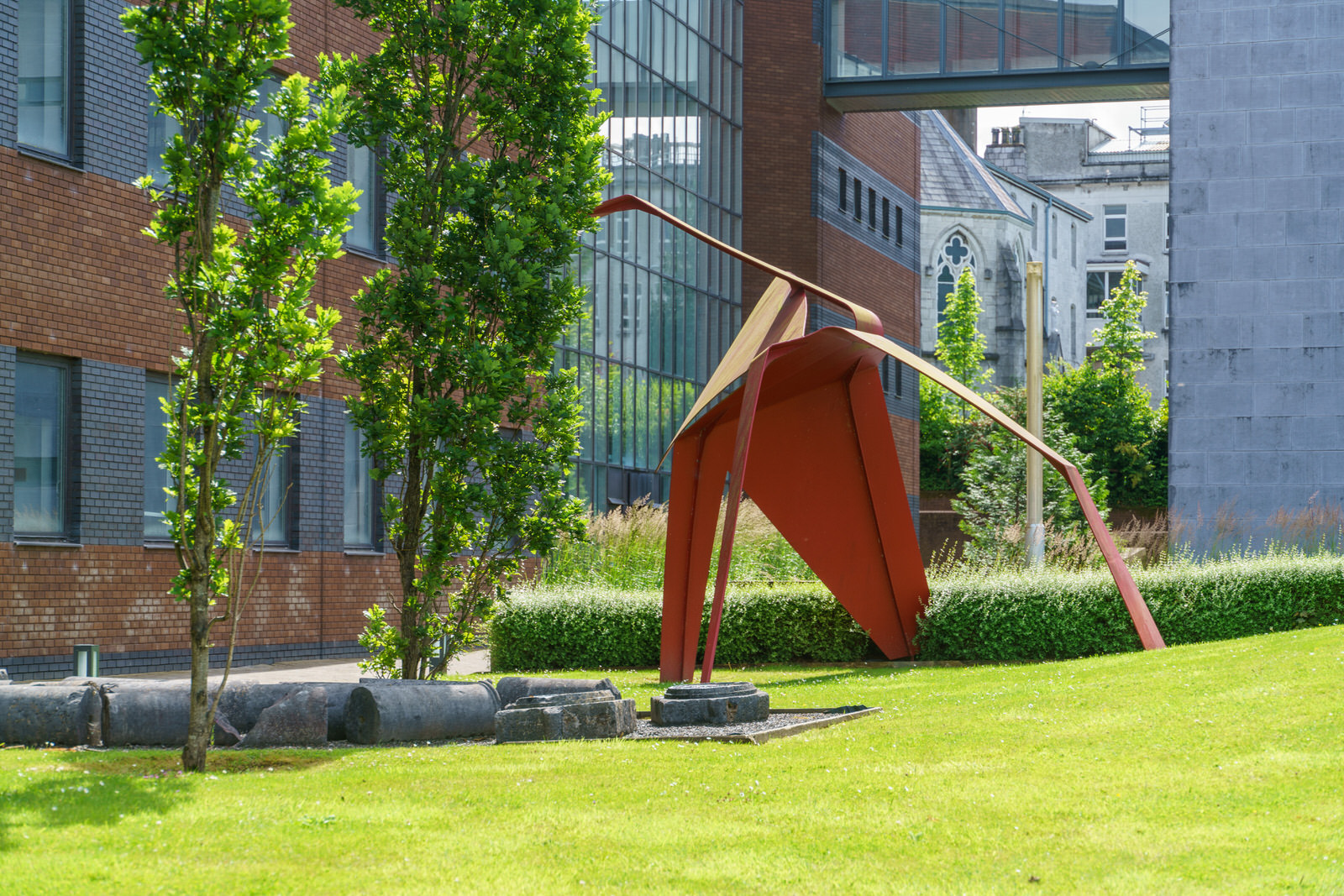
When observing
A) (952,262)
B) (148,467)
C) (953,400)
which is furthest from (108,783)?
(952,262)

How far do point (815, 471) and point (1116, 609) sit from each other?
3505 mm

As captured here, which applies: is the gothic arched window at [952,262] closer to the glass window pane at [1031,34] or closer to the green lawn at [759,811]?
the glass window pane at [1031,34]

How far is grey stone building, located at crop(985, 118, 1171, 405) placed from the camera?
76.5 m

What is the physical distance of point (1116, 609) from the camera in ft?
50.7

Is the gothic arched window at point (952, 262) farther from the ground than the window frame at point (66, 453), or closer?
farther from the ground

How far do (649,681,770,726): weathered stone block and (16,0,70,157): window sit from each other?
371 inches

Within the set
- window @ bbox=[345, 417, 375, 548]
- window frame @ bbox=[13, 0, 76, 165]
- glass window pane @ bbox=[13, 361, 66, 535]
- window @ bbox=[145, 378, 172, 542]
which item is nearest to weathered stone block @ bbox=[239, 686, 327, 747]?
glass window pane @ bbox=[13, 361, 66, 535]

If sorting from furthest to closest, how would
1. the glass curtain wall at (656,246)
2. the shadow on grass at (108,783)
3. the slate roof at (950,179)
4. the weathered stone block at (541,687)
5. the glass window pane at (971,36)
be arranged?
the slate roof at (950,179)
the glass window pane at (971,36)
the glass curtain wall at (656,246)
the weathered stone block at (541,687)
the shadow on grass at (108,783)

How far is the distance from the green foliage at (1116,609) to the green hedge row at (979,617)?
11 millimetres

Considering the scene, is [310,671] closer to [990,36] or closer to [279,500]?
[279,500]

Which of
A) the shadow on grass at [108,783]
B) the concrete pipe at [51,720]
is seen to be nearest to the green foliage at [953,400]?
the concrete pipe at [51,720]

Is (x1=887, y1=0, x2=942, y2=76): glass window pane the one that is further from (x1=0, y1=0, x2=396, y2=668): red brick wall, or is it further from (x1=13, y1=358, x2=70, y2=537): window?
(x1=13, y1=358, x2=70, y2=537): window

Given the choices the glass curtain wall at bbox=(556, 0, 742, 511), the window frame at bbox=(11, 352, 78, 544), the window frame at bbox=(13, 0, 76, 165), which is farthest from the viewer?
the glass curtain wall at bbox=(556, 0, 742, 511)

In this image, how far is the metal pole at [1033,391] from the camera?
65.8 ft
